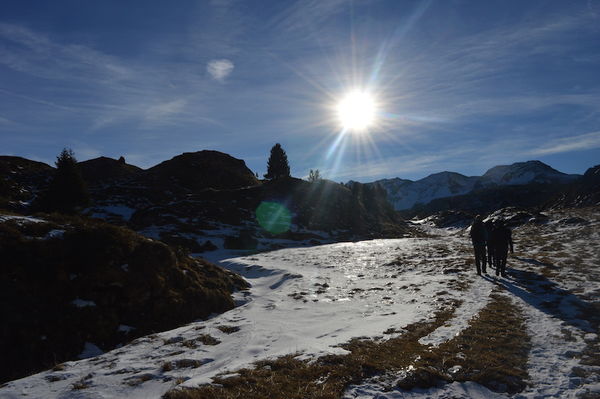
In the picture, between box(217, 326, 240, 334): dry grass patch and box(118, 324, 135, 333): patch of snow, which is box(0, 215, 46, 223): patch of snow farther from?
box(217, 326, 240, 334): dry grass patch

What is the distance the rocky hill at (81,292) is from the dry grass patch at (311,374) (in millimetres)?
5149

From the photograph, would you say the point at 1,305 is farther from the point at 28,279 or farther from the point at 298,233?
the point at 298,233

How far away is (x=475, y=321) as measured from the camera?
988 centimetres

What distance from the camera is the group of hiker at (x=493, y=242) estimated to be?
16.5 meters

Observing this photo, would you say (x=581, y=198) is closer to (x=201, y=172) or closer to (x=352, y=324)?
(x=352, y=324)

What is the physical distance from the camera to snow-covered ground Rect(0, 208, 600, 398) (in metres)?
6.29

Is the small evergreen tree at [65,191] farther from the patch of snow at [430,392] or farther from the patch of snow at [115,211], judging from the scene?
the patch of snow at [430,392]

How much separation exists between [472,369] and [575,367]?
2.15m

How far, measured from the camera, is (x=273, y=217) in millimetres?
52000

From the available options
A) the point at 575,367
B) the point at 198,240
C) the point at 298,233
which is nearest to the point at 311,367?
the point at 575,367

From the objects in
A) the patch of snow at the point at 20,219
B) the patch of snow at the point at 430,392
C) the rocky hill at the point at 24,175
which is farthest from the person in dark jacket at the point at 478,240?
the rocky hill at the point at 24,175

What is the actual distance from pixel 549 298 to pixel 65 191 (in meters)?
44.0

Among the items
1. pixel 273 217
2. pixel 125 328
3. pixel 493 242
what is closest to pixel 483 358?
pixel 125 328

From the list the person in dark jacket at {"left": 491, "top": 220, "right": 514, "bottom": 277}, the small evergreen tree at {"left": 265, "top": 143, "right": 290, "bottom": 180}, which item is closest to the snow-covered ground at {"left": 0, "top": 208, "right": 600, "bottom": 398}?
the person in dark jacket at {"left": 491, "top": 220, "right": 514, "bottom": 277}
